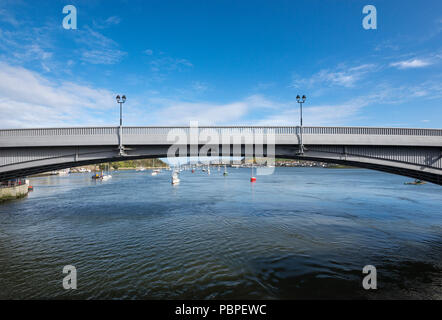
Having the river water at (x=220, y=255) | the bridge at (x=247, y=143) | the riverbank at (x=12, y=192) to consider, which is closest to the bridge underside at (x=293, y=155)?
the bridge at (x=247, y=143)

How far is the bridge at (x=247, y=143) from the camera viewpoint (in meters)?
15.9

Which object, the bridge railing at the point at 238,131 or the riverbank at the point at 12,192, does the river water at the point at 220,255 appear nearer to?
the bridge railing at the point at 238,131

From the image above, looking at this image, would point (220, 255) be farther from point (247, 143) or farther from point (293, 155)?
point (293, 155)

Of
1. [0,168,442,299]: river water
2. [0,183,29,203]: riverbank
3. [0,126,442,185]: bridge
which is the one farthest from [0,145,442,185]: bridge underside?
[0,183,29,203]: riverbank

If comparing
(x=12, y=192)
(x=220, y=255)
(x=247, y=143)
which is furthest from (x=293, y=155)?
(x=12, y=192)

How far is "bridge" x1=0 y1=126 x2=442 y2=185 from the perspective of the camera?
52.3 feet

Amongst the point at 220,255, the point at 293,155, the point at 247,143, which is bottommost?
the point at 220,255

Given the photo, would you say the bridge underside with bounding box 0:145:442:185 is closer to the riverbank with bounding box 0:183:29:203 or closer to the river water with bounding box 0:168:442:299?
the river water with bounding box 0:168:442:299

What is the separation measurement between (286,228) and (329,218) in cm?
717

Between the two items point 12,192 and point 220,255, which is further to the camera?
point 12,192

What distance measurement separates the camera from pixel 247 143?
16641 mm

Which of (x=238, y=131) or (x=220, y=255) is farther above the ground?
(x=238, y=131)
